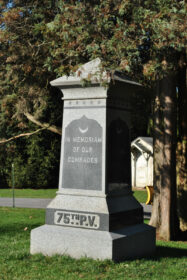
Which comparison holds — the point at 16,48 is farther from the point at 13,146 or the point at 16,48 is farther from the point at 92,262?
the point at 13,146

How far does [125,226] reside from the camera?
7852 mm

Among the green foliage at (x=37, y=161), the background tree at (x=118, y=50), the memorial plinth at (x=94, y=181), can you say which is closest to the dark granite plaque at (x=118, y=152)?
the memorial plinth at (x=94, y=181)

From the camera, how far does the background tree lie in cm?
975

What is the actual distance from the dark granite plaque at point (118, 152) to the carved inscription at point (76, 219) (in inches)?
26.2

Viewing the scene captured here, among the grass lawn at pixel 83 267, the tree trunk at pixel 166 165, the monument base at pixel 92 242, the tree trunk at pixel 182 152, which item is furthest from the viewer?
the tree trunk at pixel 182 152

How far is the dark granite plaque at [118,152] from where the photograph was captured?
7.79 meters

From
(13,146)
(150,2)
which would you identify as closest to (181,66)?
(150,2)

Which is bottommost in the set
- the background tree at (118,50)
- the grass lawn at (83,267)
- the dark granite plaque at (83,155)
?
the grass lawn at (83,267)

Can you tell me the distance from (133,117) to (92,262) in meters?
15.8

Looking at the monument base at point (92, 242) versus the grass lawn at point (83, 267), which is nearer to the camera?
the grass lawn at point (83, 267)

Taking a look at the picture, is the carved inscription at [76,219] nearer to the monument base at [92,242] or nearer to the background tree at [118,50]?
the monument base at [92,242]

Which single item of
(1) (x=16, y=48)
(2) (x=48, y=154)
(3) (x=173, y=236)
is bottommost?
(3) (x=173, y=236)

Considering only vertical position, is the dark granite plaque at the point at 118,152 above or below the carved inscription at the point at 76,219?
Answer: above

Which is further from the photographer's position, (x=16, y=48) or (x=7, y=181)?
(x=7, y=181)
